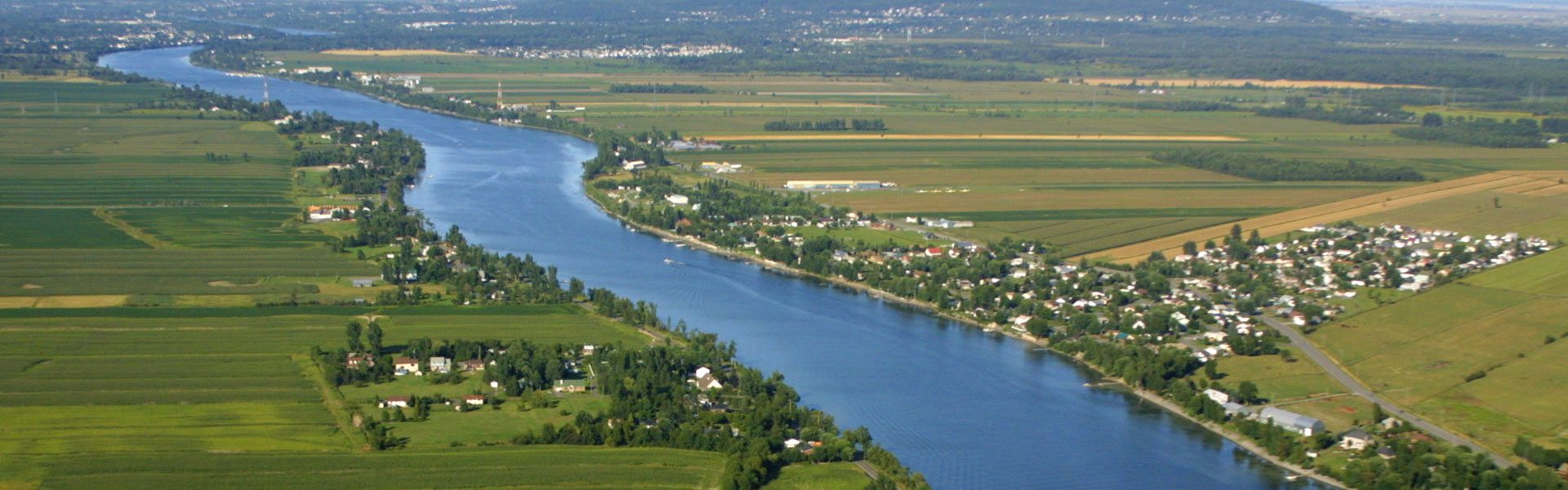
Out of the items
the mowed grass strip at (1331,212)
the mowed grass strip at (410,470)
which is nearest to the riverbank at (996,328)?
the mowed grass strip at (1331,212)

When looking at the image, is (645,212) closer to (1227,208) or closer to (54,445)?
(1227,208)

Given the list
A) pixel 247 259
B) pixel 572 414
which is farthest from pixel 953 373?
pixel 247 259

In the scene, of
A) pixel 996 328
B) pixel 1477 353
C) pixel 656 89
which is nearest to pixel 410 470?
pixel 996 328

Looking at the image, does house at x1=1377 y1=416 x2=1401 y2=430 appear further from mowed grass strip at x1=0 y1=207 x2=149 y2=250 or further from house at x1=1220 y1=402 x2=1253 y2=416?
mowed grass strip at x1=0 y1=207 x2=149 y2=250

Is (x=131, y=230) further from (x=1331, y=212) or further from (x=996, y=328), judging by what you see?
(x=1331, y=212)

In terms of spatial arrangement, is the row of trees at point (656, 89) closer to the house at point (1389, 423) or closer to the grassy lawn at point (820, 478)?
the house at point (1389, 423)
